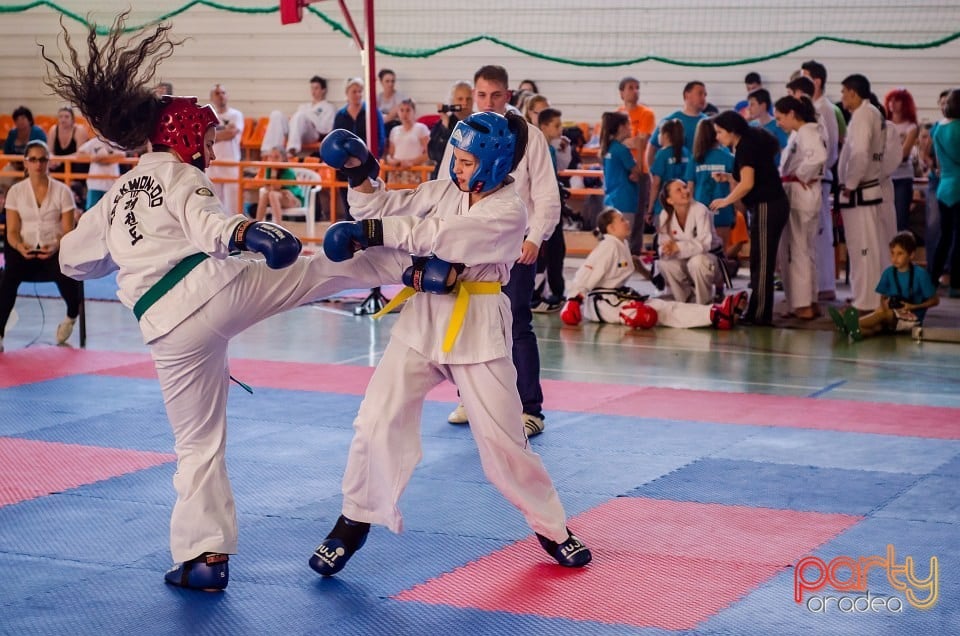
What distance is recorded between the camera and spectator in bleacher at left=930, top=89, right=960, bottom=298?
11586 millimetres

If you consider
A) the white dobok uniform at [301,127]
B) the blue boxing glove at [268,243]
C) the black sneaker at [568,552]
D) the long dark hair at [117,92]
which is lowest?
the black sneaker at [568,552]

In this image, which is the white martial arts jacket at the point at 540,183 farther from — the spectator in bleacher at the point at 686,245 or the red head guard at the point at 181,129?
the spectator in bleacher at the point at 686,245

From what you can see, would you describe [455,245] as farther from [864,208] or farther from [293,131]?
[293,131]

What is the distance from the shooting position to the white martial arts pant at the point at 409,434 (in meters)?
4.10

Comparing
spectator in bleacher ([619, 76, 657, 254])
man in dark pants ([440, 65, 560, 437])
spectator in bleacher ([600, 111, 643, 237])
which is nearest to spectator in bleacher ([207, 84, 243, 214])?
spectator in bleacher ([619, 76, 657, 254])

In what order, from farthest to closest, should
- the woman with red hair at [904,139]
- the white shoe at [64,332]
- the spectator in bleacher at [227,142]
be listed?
1. the spectator in bleacher at [227,142]
2. the woman with red hair at [904,139]
3. the white shoe at [64,332]

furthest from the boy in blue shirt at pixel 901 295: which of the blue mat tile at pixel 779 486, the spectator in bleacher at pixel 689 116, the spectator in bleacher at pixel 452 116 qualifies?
the blue mat tile at pixel 779 486

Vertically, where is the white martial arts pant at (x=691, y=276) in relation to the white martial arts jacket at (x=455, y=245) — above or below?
below

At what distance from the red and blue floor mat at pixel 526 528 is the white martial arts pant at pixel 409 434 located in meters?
0.28

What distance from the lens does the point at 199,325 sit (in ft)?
13.1

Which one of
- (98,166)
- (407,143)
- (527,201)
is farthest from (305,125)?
(527,201)

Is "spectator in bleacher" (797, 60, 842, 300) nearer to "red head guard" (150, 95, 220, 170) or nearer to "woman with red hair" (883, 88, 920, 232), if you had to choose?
"woman with red hair" (883, 88, 920, 232)

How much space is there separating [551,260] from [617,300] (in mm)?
824

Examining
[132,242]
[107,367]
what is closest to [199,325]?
[132,242]
